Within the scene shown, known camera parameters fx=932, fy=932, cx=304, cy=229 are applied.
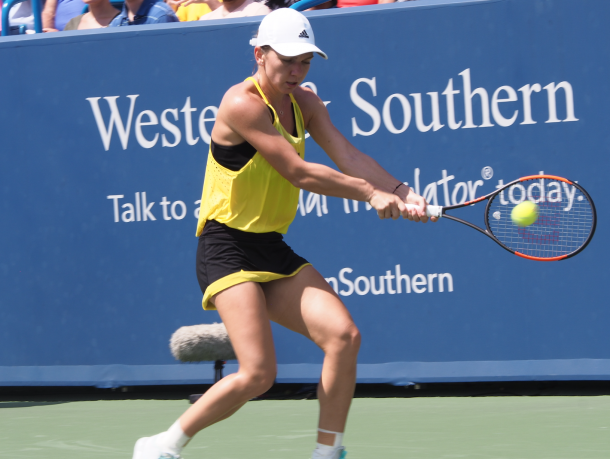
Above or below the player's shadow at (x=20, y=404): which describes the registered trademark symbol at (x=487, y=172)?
above

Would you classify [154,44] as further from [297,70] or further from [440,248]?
[297,70]

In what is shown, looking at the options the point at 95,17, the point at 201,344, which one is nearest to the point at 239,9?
the point at 95,17

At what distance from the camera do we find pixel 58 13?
6.42 metres

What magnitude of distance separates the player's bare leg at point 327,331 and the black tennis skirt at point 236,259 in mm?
69

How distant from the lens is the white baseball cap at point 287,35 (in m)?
3.03

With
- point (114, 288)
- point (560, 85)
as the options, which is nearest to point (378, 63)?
point (560, 85)

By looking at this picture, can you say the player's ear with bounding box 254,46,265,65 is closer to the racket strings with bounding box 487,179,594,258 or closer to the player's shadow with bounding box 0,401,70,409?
the racket strings with bounding box 487,179,594,258

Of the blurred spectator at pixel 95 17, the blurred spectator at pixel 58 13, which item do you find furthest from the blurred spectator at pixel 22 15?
the blurred spectator at pixel 95 17

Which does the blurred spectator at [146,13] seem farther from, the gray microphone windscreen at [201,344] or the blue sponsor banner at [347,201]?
the gray microphone windscreen at [201,344]

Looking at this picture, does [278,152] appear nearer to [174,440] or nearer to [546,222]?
[174,440]

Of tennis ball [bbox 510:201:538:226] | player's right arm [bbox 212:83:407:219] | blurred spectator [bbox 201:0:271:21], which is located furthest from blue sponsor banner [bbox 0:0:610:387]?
player's right arm [bbox 212:83:407:219]

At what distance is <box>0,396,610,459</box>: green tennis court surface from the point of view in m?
3.80

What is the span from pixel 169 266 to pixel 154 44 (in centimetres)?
126

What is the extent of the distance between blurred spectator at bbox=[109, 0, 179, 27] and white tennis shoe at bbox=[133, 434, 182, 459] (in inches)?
117
